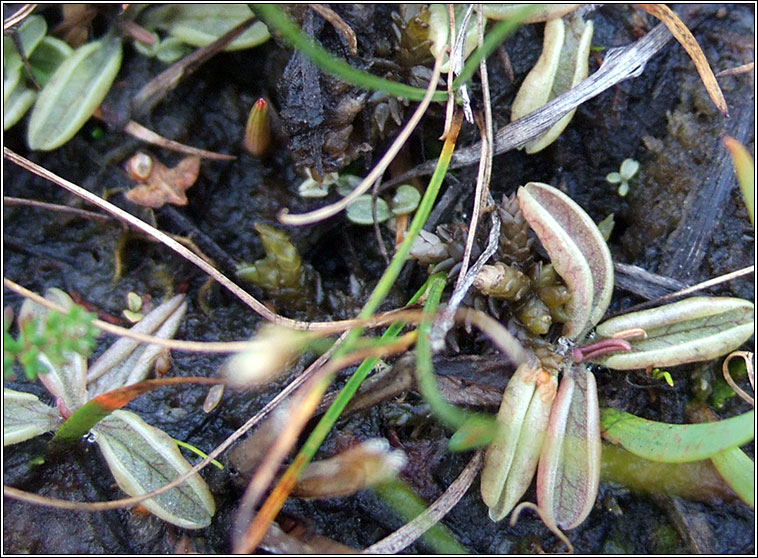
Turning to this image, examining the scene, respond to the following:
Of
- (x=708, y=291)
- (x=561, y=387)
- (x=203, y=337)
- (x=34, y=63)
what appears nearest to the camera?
(x=561, y=387)

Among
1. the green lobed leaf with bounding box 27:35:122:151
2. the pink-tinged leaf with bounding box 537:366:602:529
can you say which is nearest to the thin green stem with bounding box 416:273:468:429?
the pink-tinged leaf with bounding box 537:366:602:529

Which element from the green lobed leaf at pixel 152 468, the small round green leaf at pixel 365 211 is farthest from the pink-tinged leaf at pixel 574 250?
the green lobed leaf at pixel 152 468

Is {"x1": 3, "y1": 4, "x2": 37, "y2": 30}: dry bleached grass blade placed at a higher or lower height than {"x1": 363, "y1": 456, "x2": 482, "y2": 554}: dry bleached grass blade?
higher

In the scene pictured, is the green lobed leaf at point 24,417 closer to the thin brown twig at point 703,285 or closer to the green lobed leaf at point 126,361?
the green lobed leaf at point 126,361

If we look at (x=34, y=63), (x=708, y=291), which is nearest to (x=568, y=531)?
(x=708, y=291)

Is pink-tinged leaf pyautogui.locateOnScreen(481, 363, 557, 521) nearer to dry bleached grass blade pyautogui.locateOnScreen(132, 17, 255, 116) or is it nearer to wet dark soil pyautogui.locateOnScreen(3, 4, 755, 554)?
wet dark soil pyautogui.locateOnScreen(3, 4, 755, 554)

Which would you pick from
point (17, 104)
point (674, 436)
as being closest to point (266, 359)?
point (674, 436)

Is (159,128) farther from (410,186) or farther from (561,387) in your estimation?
(561,387)
